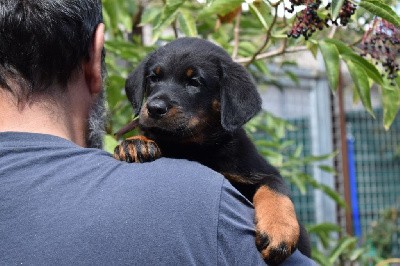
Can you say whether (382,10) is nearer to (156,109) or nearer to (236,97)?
(236,97)

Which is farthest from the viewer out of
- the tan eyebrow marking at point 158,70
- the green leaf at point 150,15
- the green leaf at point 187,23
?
the green leaf at point 150,15

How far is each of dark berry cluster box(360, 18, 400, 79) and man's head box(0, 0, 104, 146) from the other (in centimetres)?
101

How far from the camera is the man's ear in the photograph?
2068mm

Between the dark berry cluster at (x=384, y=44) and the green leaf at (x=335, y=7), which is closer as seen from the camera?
the green leaf at (x=335, y=7)

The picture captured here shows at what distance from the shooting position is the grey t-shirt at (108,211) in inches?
66.3

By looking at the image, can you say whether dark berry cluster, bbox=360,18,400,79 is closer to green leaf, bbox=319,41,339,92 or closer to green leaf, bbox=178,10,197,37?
green leaf, bbox=319,41,339,92

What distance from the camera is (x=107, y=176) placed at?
5.88 ft

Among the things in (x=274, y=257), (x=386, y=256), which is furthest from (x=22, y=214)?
(x=386, y=256)

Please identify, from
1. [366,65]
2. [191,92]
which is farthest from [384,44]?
[191,92]

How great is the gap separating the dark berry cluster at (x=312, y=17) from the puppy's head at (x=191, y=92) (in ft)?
1.11

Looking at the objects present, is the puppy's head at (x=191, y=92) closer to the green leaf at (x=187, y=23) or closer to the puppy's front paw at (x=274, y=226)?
the green leaf at (x=187, y=23)

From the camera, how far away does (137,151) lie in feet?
7.34

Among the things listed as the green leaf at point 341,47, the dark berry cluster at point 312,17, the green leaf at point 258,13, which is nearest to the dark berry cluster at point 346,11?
the dark berry cluster at point 312,17

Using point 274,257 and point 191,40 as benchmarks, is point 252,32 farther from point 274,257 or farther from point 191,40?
point 274,257
